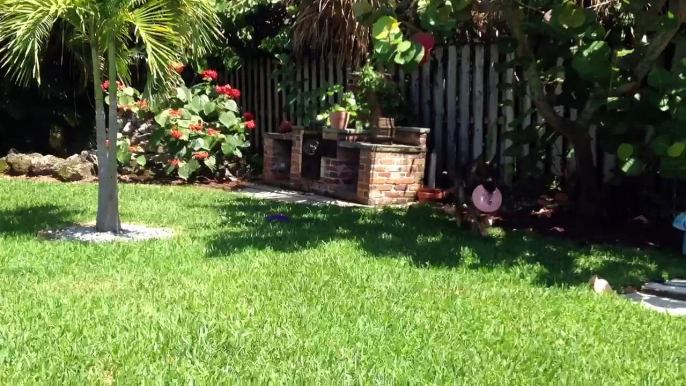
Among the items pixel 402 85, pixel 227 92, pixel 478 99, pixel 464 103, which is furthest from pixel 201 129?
pixel 478 99

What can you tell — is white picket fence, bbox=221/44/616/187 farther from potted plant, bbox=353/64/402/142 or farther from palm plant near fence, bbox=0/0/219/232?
palm plant near fence, bbox=0/0/219/232

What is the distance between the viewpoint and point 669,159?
5.61 meters

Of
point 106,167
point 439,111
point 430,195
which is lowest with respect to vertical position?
point 430,195

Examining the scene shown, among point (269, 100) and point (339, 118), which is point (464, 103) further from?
point (269, 100)

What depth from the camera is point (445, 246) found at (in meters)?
5.99

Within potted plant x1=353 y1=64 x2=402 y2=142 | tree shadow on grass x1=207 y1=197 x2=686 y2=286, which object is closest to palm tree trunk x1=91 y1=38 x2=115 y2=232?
tree shadow on grass x1=207 y1=197 x2=686 y2=286

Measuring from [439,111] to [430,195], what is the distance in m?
1.13

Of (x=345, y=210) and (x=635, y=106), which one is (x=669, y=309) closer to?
(x=635, y=106)

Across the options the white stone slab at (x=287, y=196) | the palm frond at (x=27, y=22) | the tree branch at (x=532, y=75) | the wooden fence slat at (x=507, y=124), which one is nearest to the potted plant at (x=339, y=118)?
the white stone slab at (x=287, y=196)

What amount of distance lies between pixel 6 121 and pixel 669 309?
409 inches

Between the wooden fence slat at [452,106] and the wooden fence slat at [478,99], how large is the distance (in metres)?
0.31

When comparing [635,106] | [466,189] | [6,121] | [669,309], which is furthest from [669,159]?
[6,121]

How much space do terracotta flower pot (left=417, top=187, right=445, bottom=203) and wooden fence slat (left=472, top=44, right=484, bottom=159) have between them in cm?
62

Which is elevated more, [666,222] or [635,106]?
[635,106]
